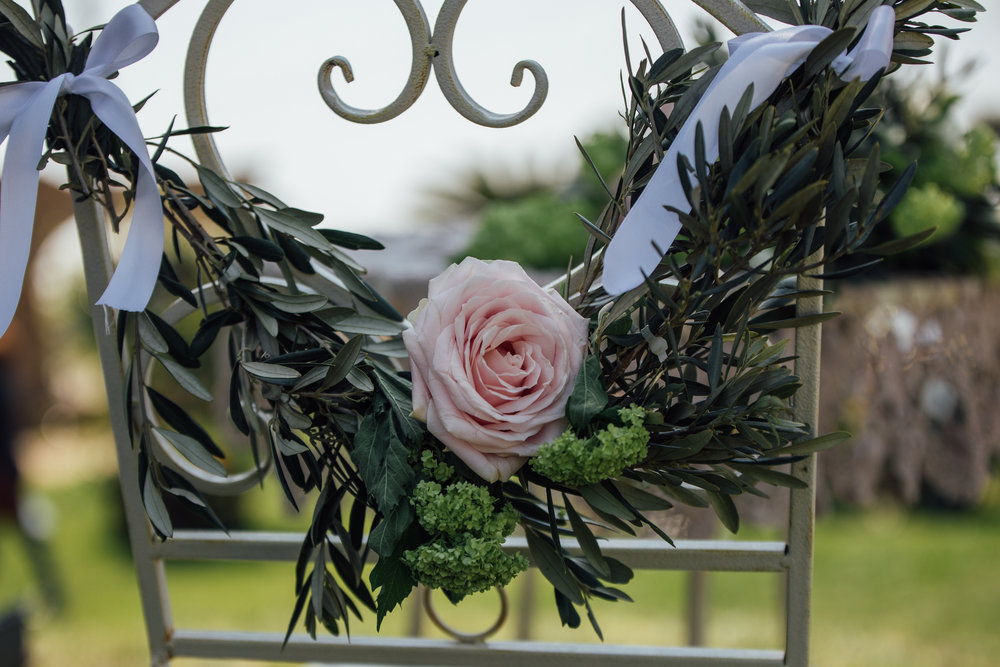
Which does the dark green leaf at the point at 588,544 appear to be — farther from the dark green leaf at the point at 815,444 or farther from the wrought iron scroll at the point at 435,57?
the wrought iron scroll at the point at 435,57

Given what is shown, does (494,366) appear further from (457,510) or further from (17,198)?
(17,198)

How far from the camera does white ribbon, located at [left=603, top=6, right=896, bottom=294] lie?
1.37 ft

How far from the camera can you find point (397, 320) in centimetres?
54

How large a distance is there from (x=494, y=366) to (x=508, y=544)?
203 mm

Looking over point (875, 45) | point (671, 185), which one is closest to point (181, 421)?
point (671, 185)

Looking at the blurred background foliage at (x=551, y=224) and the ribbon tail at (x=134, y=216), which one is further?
the blurred background foliage at (x=551, y=224)

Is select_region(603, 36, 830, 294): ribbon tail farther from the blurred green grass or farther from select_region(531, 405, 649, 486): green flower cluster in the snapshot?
the blurred green grass

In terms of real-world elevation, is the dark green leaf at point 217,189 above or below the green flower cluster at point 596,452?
above

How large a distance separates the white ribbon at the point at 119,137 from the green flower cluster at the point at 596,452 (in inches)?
10.8

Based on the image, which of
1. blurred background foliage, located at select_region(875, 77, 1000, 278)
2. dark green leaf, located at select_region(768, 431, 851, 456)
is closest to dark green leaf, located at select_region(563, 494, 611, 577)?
dark green leaf, located at select_region(768, 431, 851, 456)

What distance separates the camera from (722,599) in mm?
2904

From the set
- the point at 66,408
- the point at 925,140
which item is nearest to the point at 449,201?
the point at 925,140

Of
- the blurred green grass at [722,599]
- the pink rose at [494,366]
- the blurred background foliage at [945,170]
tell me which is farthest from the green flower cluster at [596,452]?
the blurred green grass at [722,599]

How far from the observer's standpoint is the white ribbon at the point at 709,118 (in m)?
0.42
